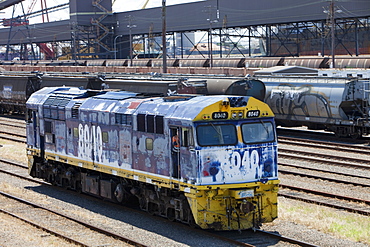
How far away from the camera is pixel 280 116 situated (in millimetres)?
34156

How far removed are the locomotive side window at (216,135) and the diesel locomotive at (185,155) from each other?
23mm

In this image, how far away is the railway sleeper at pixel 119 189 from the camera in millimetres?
14391

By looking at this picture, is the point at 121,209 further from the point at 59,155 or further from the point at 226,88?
the point at 226,88

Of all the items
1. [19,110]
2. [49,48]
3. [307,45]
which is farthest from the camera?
[49,48]

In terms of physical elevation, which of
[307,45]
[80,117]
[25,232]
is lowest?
[25,232]

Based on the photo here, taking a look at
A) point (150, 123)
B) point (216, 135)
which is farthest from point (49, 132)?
point (216, 135)

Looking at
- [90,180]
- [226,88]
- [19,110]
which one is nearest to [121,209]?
[90,180]

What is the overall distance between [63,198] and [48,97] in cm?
358

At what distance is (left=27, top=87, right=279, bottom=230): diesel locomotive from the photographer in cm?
1334

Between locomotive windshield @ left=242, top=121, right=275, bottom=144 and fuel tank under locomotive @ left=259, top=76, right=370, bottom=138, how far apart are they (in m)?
16.7

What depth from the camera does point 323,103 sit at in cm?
3111

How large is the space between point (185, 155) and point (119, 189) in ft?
12.4

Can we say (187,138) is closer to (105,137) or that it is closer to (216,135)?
(216,135)

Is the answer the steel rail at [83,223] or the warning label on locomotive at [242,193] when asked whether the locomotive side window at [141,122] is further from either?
the warning label on locomotive at [242,193]
